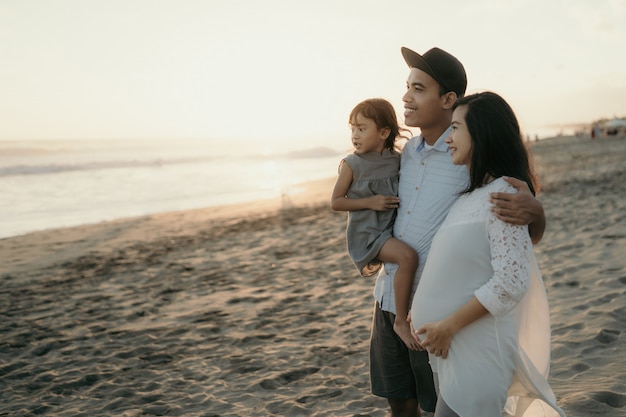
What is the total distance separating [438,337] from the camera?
2.11 metres

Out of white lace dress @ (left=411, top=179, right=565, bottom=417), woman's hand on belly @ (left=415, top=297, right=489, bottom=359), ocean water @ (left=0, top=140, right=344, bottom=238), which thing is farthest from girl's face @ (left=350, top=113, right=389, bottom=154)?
ocean water @ (left=0, top=140, right=344, bottom=238)

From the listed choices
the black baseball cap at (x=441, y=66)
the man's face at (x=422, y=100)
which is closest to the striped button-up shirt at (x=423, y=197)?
the man's face at (x=422, y=100)

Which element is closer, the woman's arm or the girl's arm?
the woman's arm

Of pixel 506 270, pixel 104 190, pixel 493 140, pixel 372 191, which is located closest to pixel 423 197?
pixel 372 191

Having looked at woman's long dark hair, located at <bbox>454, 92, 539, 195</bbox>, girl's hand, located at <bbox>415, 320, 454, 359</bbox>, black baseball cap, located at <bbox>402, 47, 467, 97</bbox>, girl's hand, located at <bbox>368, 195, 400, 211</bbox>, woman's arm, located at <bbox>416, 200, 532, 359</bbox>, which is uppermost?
black baseball cap, located at <bbox>402, 47, 467, 97</bbox>

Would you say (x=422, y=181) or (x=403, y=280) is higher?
(x=422, y=181)

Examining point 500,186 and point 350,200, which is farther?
point 350,200

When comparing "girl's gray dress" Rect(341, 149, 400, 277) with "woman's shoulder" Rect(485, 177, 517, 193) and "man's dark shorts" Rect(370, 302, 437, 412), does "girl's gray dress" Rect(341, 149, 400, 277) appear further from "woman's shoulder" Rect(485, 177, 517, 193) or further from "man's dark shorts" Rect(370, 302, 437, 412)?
"woman's shoulder" Rect(485, 177, 517, 193)

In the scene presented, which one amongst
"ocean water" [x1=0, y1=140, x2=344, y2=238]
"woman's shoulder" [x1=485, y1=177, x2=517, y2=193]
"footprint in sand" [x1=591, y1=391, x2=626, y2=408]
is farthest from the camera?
"ocean water" [x1=0, y1=140, x2=344, y2=238]

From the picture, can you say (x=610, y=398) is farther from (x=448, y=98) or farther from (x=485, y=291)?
(x=448, y=98)

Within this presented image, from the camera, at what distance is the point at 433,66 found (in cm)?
250

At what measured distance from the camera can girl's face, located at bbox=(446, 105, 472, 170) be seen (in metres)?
2.13

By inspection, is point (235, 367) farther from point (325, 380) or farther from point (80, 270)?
point (80, 270)

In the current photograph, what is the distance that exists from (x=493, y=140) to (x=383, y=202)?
73cm
